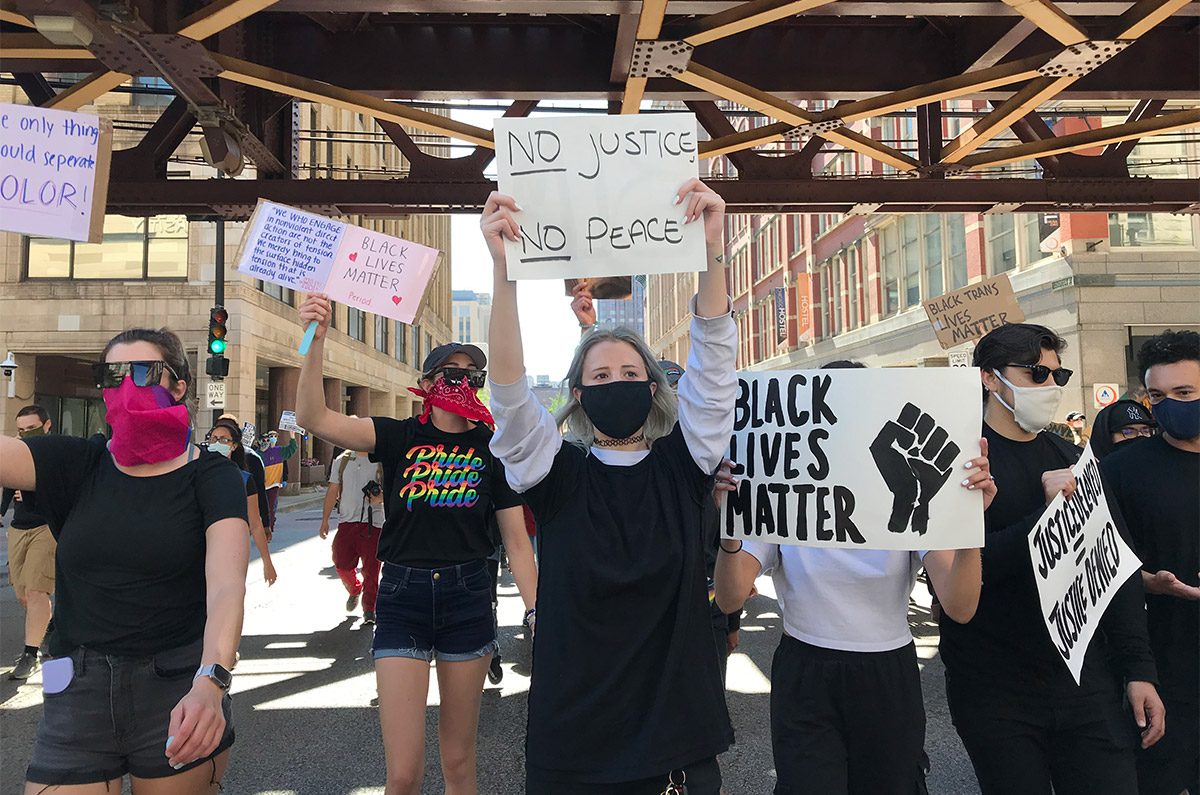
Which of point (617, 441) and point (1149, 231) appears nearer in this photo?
point (617, 441)

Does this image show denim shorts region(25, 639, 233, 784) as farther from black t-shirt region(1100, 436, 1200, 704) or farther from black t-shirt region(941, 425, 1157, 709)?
black t-shirt region(1100, 436, 1200, 704)

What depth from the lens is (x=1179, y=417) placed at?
121 inches

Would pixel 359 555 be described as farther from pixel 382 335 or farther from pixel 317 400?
pixel 382 335

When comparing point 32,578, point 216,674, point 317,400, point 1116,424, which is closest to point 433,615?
point 317,400

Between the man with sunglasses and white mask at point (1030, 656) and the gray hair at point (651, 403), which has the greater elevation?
the gray hair at point (651, 403)

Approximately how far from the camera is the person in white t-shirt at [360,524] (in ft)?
24.2

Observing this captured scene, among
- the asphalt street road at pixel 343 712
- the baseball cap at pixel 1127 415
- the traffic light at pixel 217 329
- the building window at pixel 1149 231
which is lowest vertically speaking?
the asphalt street road at pixel 343 712

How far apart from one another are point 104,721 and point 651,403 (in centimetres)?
192

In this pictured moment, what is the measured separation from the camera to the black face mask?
2.35 meters

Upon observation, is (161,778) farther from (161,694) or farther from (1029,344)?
(1029,344)

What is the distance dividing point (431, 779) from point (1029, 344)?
3.77 metres

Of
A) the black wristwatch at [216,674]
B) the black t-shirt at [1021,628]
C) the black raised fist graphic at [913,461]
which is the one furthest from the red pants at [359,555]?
the black raised fist graphic at [913,461]

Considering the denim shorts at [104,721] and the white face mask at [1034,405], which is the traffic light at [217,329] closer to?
the denim shorts at [104,721]

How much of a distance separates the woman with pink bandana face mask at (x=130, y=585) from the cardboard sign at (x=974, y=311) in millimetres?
6043
